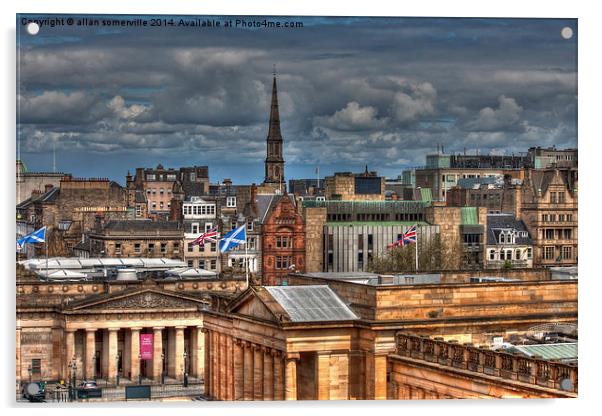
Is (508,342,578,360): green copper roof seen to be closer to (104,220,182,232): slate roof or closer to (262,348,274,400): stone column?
(262,348,274,400): stone column

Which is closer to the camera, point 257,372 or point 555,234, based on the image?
point 257,372

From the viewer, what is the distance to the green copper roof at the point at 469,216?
7494 cm

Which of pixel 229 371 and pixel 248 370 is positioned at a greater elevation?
pixel 248 370

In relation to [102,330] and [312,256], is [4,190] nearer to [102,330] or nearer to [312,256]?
[102,330]

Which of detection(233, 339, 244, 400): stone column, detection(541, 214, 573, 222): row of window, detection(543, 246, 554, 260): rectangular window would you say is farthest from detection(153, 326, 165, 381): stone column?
detection(541, 214, 573, 222): row of window

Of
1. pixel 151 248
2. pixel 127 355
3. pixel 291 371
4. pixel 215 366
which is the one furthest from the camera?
pixel 151 248

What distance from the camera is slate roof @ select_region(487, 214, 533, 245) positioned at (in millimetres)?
74375

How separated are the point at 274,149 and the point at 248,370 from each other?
15890mm

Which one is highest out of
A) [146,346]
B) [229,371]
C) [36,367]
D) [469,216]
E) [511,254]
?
[469,216]

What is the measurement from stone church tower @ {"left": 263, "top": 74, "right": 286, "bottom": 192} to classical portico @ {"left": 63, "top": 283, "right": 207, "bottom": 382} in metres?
5.14

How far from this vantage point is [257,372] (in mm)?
35188

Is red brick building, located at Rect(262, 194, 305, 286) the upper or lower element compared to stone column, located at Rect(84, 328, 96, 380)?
upper

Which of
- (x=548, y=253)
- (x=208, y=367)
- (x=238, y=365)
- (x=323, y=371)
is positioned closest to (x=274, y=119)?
(x=208, y=367)

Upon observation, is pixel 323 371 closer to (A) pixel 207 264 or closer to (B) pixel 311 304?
(B) pixel 311 304
